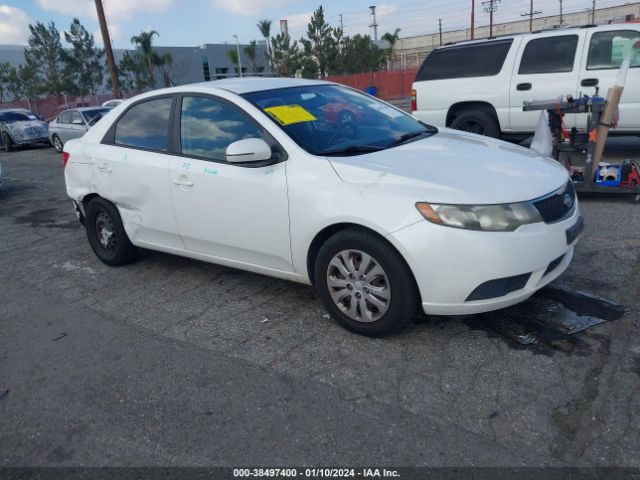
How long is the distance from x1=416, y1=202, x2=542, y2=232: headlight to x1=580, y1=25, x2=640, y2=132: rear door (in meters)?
5.62

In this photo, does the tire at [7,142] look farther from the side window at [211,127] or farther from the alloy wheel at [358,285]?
the alloy wheel at [358,285]

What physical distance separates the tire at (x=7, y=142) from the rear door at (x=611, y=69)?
19.0 m

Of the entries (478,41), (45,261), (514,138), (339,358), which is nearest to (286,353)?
(339,358)

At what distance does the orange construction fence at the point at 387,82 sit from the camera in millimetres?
39344

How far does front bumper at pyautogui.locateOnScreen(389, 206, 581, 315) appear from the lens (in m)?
2.94

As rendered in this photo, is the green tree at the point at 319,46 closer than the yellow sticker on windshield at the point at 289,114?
No

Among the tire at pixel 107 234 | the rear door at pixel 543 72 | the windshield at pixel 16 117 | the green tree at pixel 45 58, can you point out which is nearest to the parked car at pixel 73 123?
the windshield at pixel 16 117

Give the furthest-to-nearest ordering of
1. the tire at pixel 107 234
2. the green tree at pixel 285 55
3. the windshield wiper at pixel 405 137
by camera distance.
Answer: the green tree at pixel 285 55, the tire at pixel 107 234, the windshield wiper at pixel 405 137

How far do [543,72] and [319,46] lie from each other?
1446 inches

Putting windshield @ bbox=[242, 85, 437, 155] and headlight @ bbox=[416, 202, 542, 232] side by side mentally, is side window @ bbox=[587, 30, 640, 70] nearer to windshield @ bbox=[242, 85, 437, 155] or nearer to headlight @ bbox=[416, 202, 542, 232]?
windshield @ bbox=[242, 85, 437, 155]

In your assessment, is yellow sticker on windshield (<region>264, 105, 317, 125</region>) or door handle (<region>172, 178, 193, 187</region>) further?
door handle (<region>172, 178, 193, 187</region>)

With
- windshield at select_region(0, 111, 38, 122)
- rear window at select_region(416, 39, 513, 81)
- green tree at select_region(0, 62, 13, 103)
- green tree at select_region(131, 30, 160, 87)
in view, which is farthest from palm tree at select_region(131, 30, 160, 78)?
rear window at select_region(416, 39, 513, 81)

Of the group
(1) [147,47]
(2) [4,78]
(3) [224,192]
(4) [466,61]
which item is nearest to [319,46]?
(1) [147,47]

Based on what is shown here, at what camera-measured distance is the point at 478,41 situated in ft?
27.9
